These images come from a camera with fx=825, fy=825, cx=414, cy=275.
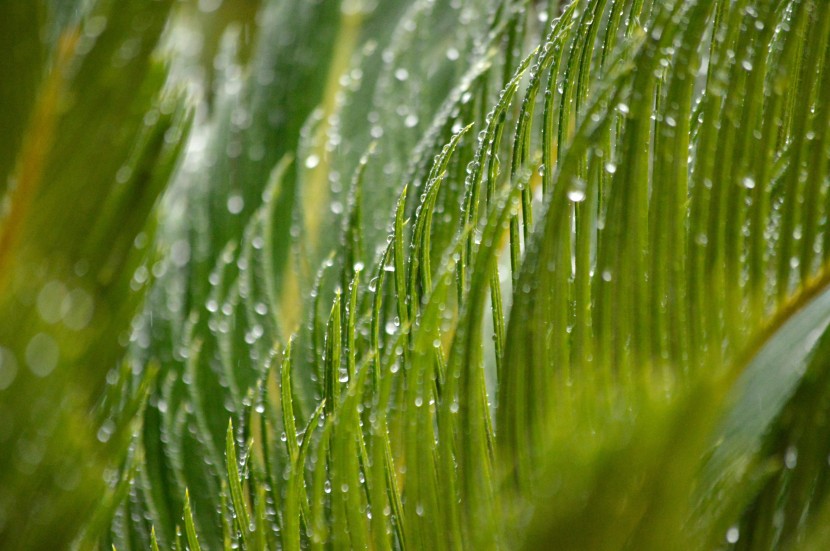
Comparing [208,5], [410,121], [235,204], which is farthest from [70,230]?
[208,5]

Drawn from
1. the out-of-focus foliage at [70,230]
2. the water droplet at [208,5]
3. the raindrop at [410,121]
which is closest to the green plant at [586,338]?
the out-of-focus foliage at [70,230]

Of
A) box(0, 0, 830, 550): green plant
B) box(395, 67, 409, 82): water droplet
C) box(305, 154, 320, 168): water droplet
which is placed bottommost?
box(0, 0, 830, 550): green plant

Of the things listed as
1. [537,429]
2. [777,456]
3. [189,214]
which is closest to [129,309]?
[189,214]

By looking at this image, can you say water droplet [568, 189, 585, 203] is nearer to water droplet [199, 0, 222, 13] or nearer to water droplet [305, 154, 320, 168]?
water droplet [305, 154, 320, 168]

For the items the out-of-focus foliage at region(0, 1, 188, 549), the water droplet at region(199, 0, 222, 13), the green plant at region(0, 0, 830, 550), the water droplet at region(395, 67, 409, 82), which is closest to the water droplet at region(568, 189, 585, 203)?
the green plant at region(0, 0, 830, 550)

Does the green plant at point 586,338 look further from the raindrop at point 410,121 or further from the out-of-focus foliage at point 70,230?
the raindrop at point 410,121

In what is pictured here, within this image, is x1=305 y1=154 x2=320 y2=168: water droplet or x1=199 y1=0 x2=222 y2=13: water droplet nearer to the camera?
x1=305 y1=154 x2=320 y2=168: water droplet

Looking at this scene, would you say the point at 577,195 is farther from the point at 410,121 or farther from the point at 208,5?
the point at 208,5

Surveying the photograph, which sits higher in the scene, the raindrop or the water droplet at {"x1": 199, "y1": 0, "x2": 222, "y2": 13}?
the water droplet at {"x1": 199, "y1": 0, "x2": 222, "y2": 13}

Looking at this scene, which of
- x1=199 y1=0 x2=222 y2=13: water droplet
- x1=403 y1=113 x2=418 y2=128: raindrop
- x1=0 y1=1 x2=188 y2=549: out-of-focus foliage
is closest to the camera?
x1=0 y1=1 x2=188 y2=549: out-of-focus foliage

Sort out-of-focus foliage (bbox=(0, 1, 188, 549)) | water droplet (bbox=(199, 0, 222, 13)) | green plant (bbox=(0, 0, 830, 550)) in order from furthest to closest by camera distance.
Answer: water droplet (bbox=(199, 0, 222, 13)) < out-of-focus foliage (bbox=(0, 1, 188, 549)) < green plant (bbox=(0, 0, 830, 550))

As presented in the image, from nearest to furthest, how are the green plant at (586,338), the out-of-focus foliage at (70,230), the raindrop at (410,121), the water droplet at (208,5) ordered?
the green plant at (586,338) → the out-of-focus foliage at (70,230) → the raindrop at (410,121) → the water droplet at (208,5)

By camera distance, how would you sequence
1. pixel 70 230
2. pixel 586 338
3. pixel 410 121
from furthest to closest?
pixel 410 121 < pixel 70 230 < pixel 586 338
